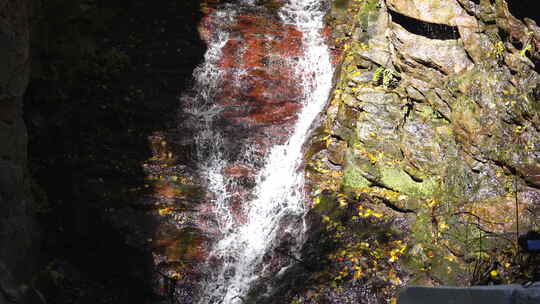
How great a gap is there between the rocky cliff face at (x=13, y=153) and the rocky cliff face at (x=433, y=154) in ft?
12.2

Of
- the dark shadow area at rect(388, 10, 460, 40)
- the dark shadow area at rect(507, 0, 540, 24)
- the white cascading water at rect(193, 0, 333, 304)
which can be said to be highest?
the dark shadow area at rect(507, 0, 540, 24)

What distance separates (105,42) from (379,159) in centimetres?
536

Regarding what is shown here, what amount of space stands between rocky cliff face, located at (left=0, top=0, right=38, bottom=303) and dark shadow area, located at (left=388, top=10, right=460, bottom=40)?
5.54m

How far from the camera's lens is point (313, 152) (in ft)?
23.0

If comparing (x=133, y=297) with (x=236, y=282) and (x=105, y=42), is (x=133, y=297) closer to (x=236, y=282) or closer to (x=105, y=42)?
(x=236, y=282)

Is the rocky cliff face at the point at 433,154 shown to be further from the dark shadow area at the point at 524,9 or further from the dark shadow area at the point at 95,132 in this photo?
the dark shadow area at the point at 95,132

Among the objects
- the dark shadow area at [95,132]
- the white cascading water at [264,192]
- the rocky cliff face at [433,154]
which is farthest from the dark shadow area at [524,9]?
the dark shadow area at [95,132]

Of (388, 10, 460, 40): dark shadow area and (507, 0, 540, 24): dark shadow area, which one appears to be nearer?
(507, 0, 540, 24): dark shadow area

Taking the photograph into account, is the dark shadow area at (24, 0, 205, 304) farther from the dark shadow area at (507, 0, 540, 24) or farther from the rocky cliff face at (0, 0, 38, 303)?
the dark shadow area at (507, 0, 540, 24)

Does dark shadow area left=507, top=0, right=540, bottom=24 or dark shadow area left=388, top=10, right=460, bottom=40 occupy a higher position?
dark shadow area left=507, top=0, right=540, bottom=24

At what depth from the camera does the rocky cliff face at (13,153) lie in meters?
4.56

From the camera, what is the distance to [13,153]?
5.07 metres

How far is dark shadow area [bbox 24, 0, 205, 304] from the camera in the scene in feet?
19.7

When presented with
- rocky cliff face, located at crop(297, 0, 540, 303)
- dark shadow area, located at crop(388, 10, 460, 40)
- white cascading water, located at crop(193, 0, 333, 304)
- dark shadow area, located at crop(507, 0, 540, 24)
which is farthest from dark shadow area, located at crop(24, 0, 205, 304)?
dark shadow area, located at crop(507, 0, 540, 24)
